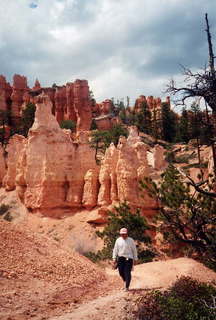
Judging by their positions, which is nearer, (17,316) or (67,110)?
(17,316)

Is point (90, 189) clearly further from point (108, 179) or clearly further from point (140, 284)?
point (140, 284)

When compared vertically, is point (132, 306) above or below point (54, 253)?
below

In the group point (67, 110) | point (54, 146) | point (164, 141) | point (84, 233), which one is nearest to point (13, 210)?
point (54, 146)

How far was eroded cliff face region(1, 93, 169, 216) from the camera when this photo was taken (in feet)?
68.7

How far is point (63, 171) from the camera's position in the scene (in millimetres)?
23094

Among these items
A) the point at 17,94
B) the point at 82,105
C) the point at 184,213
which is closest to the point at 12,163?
the point at 184,213

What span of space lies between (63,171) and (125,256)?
1612 centimetres

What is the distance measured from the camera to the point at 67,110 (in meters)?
63.4

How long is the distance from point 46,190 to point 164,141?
33669 millimetres

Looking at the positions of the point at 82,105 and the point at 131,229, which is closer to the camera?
the point at 131,229

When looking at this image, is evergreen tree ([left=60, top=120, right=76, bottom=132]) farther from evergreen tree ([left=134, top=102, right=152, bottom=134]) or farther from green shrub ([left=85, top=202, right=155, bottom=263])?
green shrub ([left=85, top=202, right=155, bottom=263])

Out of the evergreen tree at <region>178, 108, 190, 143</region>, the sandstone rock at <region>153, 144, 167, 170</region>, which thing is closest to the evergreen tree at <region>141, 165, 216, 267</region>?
the sandstone rock at <region>153, 144, 167, 170</region>

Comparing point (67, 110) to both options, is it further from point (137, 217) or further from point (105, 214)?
point (137, 217)

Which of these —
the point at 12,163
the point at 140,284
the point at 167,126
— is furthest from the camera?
the point at 167,126
